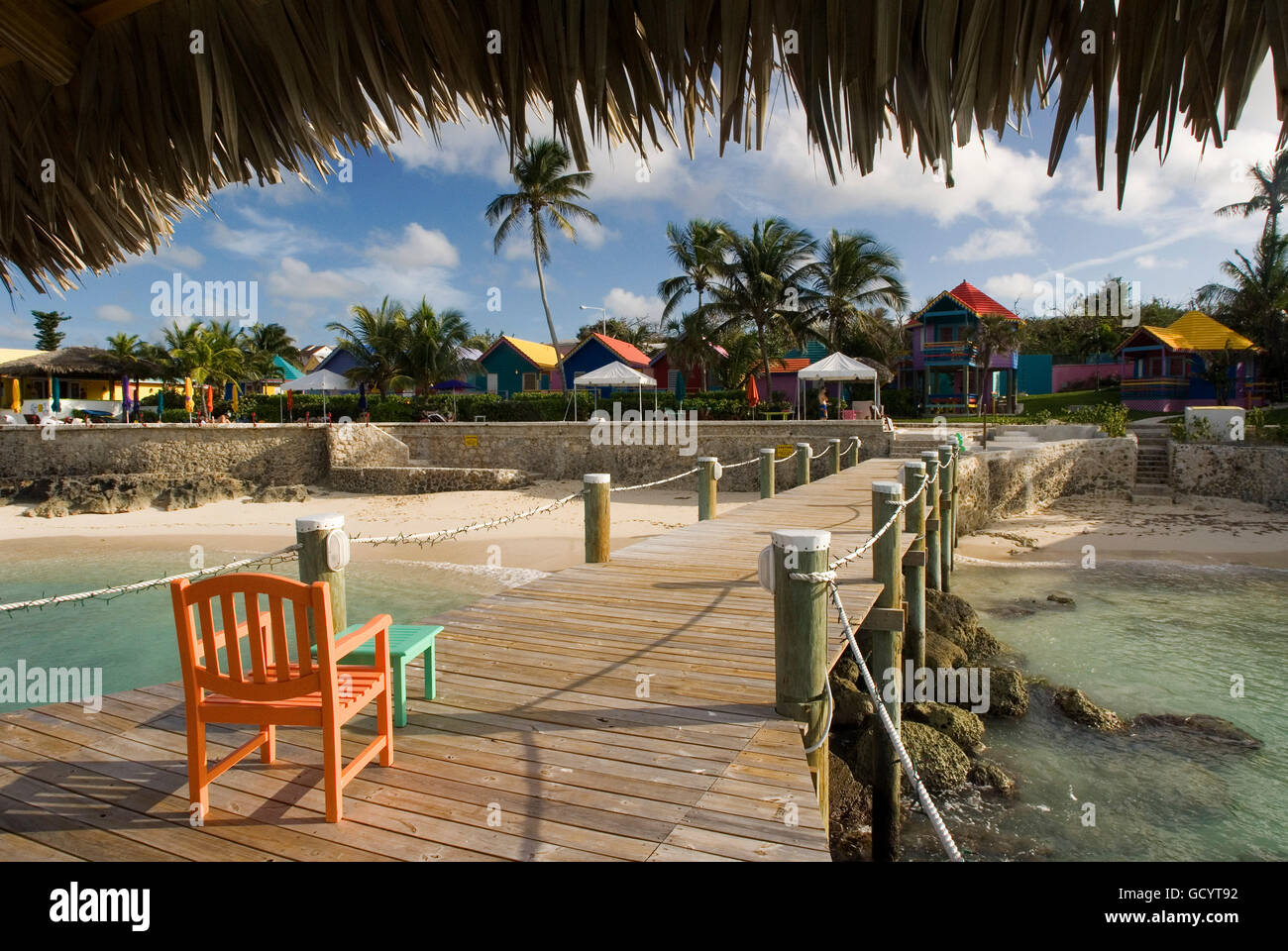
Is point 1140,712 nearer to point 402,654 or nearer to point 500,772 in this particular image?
point 500,772

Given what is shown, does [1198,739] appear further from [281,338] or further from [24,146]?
[281,338]

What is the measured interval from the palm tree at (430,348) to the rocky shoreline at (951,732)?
1071 inches

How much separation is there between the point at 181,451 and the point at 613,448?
49.3 feet

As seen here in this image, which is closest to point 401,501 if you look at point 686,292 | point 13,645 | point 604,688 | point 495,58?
point 13,645

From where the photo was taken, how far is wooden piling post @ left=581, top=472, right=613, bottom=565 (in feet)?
21.6

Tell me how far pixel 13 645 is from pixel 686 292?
79.5 ft

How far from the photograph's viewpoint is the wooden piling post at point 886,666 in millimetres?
5387

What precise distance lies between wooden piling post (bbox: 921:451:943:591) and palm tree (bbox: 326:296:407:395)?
26.8m

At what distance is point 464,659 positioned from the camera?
4.57m

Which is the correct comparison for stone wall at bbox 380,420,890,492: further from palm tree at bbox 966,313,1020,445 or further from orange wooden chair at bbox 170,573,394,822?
orange wooden chair at bbox 170,573,394,822

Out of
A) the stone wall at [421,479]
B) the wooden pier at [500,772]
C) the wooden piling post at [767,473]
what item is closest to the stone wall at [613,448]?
the stone wall at [421,479]

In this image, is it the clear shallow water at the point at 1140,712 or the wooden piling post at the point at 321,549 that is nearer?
the wooden piling post at the point at 321,549

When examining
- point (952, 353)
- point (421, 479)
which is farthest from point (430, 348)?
point (952, 353)

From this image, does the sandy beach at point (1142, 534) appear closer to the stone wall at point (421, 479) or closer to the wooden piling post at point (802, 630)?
the stone wall at point (421, 479)
